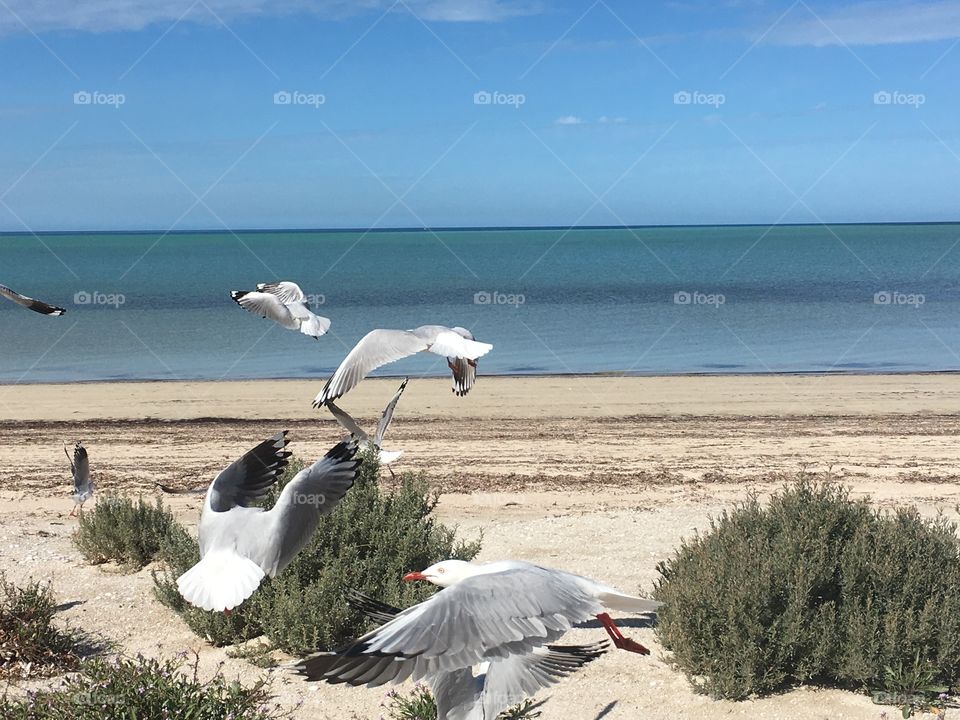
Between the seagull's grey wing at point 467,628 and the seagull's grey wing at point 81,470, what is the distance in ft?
21.8

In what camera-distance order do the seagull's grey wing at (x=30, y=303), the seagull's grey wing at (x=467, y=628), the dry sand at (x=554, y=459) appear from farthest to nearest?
1. the dry sand at (x=554, y=459)
2. the seagull's grey wing at (x=30, y=303)
3. the seagull's grey wing at (x=467, y=628)

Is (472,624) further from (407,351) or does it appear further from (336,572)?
(407,351)

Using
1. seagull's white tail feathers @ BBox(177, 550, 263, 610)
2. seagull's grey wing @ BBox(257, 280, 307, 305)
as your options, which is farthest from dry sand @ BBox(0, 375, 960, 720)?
Answer: seagull's grey wing @ BBox(257, 280, 307, 305)

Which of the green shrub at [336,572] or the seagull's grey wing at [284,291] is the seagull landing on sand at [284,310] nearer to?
the seagull's grey wing at [284,291]

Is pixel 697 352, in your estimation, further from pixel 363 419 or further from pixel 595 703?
pixel 595 703

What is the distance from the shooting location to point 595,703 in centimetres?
594

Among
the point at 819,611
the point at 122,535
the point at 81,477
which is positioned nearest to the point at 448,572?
the point at 819,611

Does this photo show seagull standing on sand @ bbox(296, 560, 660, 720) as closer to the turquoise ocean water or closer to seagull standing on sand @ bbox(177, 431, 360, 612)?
seagull standing on sand @ bbox(177, 431, 360, 612)

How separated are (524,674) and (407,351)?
8.69 ft

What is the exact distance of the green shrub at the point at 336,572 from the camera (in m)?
6.40

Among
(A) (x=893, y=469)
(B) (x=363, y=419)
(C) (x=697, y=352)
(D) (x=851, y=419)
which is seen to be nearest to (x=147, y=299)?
(C) (x=697, y=352)

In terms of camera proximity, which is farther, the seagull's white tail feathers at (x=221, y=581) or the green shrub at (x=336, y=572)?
the green shrub at (x=336, y=572)

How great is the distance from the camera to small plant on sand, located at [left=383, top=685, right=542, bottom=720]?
5.41m

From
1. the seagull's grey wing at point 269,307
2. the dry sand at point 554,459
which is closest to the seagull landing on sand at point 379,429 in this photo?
the seagull's grey wing at point 269,307
